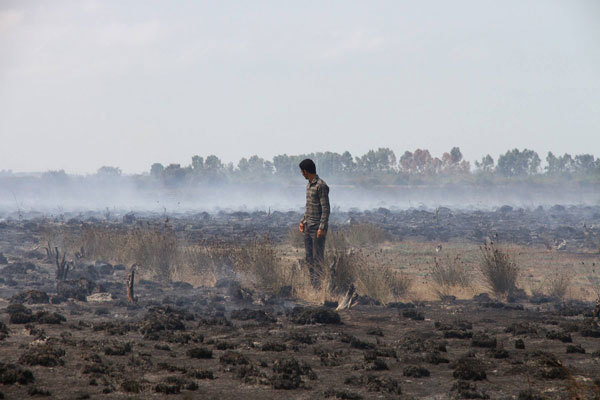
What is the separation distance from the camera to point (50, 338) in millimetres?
9930

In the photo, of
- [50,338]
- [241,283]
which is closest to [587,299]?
[241,283]

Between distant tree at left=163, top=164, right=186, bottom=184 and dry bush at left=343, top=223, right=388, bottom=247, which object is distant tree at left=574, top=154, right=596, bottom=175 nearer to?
distant tree at left=163, top=164, right=186, bottom=184

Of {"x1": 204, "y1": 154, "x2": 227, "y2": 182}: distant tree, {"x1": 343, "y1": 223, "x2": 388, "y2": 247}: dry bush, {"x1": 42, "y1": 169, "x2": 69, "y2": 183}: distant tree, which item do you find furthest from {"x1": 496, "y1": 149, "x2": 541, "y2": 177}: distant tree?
{"x1": 343, "y1": 223, "x2": 388, "y2": 247}: dry bush

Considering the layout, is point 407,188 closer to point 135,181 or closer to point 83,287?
point 135,181

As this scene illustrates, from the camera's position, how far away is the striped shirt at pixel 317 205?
13.6 metres

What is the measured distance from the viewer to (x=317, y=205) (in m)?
13.8

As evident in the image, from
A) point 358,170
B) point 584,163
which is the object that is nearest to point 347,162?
point 358,170

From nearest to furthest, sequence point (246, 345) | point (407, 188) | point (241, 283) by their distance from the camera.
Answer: point (246, 345) → point (241, 283) → point (407, 188)

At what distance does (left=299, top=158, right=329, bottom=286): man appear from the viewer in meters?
13.6

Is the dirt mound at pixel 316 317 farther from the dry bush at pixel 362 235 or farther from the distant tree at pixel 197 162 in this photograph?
the distant tree at pixel 197 162

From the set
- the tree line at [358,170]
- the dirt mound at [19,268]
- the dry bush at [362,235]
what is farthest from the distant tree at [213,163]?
the dirt mound at [19,268]

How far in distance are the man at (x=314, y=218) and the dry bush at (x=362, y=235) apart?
14.7m

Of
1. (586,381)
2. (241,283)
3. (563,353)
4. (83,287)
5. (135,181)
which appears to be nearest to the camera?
(586,381)

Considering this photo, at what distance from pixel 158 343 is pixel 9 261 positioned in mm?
14009
